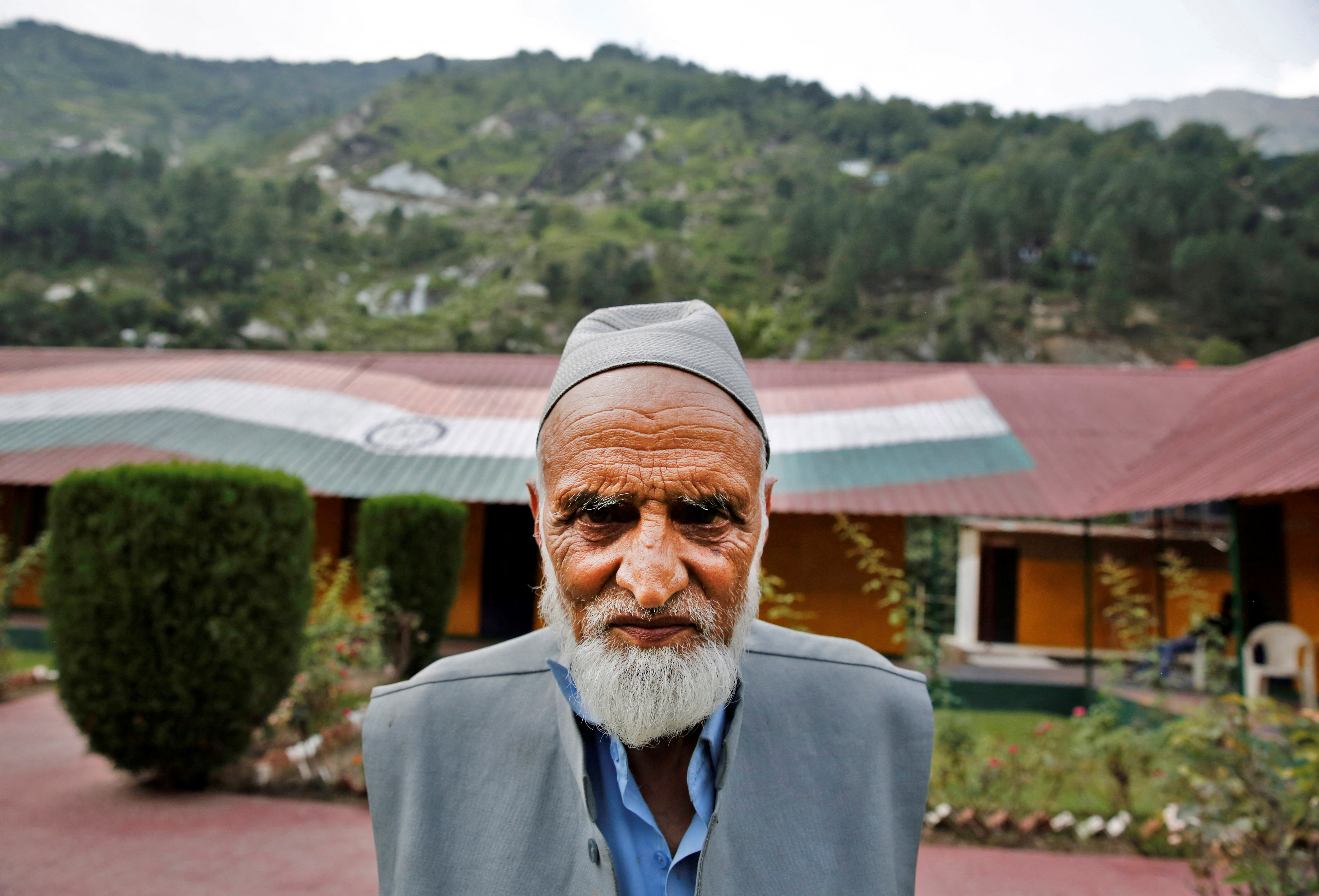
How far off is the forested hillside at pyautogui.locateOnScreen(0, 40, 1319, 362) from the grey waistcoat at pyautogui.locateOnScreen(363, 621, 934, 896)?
99.7 feet

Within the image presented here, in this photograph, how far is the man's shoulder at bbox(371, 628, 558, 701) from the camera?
53.9 inches

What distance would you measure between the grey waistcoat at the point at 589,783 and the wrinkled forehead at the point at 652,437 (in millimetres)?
361

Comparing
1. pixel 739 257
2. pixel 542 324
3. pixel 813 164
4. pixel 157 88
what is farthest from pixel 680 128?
pixel 157 88

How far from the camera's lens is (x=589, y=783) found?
1.26 meters

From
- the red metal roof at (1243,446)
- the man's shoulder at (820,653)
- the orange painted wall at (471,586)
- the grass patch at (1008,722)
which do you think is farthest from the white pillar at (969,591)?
the man's shoulder at (820,653)

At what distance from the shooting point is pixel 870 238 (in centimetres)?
5581

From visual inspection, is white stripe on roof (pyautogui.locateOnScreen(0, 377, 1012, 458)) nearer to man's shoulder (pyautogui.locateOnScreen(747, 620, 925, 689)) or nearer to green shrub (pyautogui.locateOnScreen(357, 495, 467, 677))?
green shrub (pyautogui.locateOnScreen(357, 495, 467, 677))

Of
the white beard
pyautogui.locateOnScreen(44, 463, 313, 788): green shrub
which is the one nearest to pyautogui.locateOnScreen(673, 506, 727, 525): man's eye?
the white beard

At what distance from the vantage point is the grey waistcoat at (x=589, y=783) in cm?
122

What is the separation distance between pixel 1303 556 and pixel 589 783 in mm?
11728

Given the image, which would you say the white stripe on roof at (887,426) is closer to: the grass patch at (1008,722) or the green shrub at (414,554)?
the grass patch at (1008,722)

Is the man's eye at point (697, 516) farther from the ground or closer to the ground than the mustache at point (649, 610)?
farther from the ground

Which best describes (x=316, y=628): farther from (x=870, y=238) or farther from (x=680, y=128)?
(x=680, y=128)

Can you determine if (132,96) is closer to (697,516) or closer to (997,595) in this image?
(997,595)
